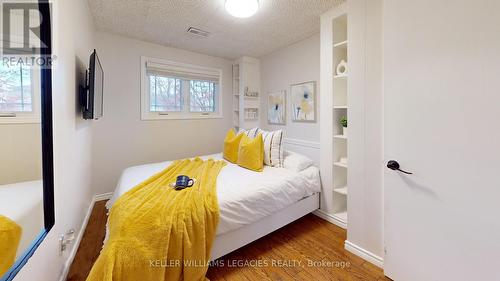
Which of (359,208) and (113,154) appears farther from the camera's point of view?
(113,154)

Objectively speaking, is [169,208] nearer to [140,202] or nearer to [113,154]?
[140,202]

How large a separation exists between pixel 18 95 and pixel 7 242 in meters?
0.55

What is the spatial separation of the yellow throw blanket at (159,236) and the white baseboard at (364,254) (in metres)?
1.26

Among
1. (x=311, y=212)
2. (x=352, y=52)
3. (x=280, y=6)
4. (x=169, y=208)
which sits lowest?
(x=311, y=212)

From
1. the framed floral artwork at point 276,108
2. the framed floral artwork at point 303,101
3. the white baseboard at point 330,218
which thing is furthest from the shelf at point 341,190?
the framed floral artwork at point 276,108

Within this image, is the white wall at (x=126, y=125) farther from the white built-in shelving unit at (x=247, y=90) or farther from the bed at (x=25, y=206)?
the bed at (x=25, y=206)

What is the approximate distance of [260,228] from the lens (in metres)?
1.88

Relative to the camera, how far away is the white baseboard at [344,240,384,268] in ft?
5.36

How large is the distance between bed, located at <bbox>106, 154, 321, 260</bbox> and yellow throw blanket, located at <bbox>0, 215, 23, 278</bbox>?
1.00 meters

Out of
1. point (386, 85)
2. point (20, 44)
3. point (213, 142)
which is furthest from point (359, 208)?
point (213, 142)

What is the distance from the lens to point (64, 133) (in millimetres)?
1378

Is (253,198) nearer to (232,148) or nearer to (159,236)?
(159,236)

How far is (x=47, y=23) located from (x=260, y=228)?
6.56 feet

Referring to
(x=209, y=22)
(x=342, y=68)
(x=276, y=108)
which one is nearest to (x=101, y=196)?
(x=209, y=22)
